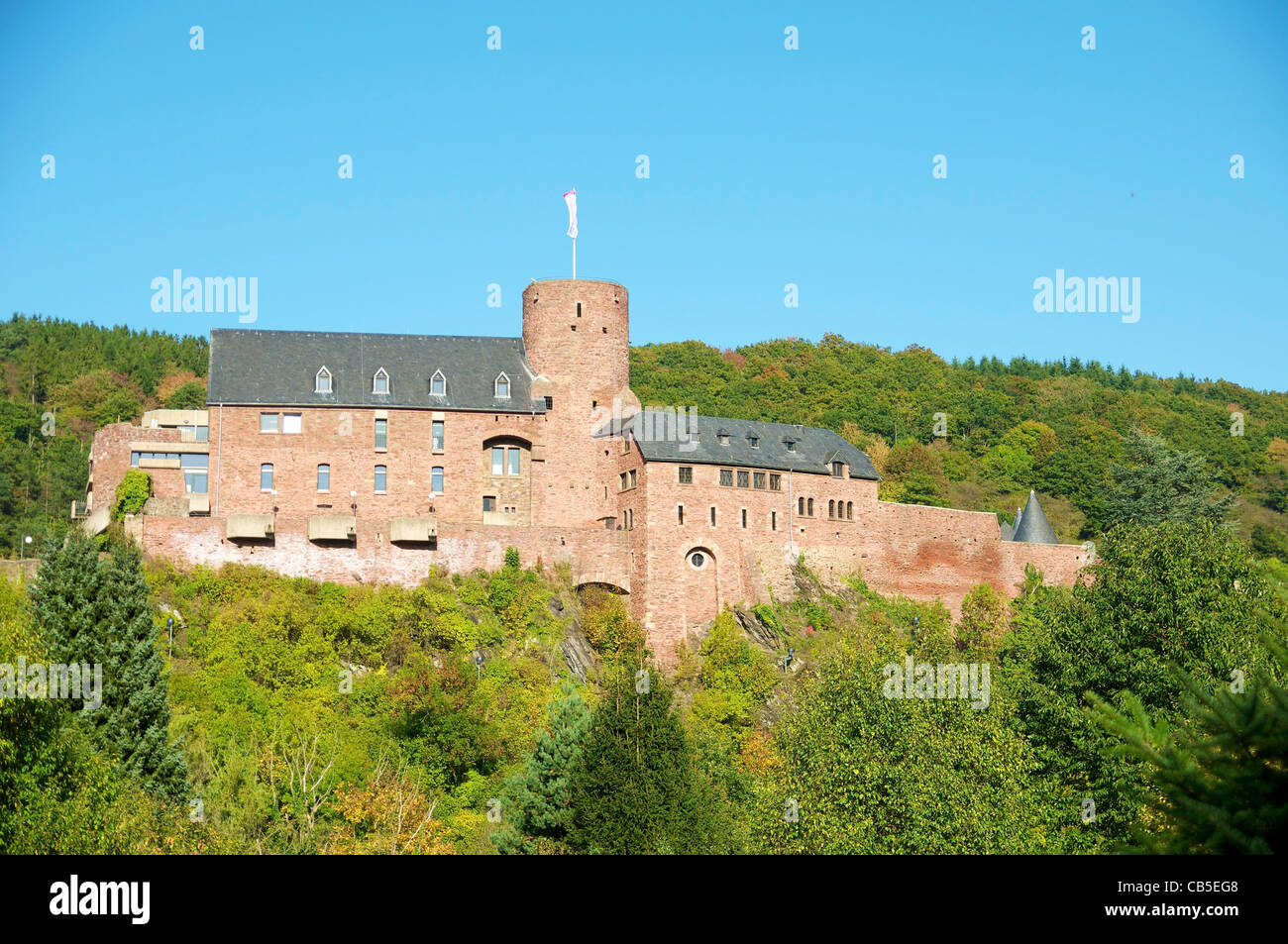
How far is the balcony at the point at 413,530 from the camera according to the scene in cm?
4944

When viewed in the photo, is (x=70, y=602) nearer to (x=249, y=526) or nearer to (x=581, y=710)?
(x=249, y=526)

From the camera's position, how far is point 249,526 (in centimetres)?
4797

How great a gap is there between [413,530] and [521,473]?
649 centimetres

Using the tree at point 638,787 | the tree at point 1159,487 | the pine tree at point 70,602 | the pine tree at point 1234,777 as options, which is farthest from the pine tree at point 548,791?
the tree at point 1159,487

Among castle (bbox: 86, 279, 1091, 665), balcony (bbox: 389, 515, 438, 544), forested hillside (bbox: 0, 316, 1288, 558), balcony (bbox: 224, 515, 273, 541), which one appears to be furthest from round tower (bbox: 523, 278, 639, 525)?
forested hillside (bbox: 0, 316, 1288, 558)

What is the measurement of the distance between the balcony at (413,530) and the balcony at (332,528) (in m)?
1.39

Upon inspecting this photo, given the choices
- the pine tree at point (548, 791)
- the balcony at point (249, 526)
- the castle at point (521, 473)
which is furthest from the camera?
the castle at point (521, 473)

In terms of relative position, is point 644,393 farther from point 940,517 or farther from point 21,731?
point 21,731

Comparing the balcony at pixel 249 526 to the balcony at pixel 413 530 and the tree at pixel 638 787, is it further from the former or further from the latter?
the tree at pixel 638 787

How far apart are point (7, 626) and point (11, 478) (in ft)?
205

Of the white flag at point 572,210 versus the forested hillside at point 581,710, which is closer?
the forested hillside at point 581,710

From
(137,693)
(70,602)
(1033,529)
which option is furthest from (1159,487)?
(70,602)

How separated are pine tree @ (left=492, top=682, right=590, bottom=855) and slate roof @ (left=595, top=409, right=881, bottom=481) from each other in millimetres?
17412

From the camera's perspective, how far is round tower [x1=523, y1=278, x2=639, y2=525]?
54.9 meters
